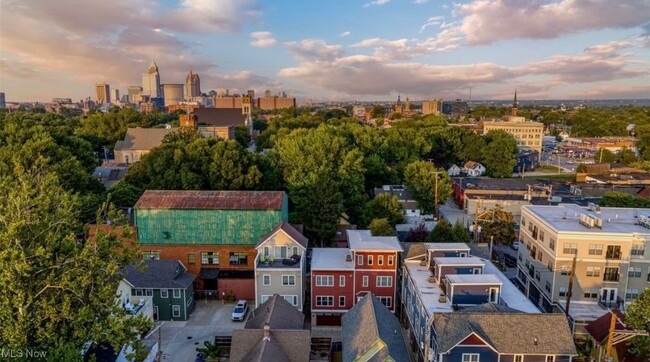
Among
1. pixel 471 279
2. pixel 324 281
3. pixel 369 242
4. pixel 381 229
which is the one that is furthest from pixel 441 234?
pixel 324 281

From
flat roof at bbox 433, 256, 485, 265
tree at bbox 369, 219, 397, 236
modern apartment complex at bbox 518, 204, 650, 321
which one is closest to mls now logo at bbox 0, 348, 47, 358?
flat roof at bbox 433, 256, 485, 265

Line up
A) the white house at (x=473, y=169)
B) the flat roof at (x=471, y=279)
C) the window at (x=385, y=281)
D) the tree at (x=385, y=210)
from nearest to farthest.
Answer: the flat roof at (x=471, y=279), the window at (x=385, y=281), the tree at (x=385, y=210), the white house at (x=473, y=169)

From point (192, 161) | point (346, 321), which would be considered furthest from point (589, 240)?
point (192, 161)

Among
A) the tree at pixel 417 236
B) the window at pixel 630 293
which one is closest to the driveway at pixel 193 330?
the tree at pixel 417 236

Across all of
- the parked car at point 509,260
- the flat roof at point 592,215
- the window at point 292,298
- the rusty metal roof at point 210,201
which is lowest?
the parked car at point 509,260

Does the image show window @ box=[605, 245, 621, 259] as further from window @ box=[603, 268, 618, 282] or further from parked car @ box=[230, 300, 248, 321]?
parked car @ box=[230, 300, 248, 321]

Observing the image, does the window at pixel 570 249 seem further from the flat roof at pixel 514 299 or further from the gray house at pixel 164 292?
the gray house at pixel 164 292
